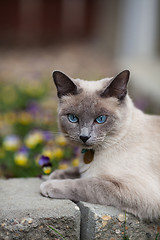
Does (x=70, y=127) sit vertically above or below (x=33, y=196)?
above

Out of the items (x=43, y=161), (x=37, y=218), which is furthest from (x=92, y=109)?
(x=37, y=218)

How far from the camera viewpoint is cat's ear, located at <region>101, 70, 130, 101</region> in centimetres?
232

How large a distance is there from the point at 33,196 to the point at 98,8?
8502 millimetres

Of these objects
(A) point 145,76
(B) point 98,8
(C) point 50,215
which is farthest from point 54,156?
(B) point 98,8

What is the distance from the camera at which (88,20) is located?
33.1 feet

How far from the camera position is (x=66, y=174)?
2.67 m

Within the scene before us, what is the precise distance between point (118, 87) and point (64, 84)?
1.13 feet

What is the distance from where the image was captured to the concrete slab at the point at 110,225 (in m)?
2.13

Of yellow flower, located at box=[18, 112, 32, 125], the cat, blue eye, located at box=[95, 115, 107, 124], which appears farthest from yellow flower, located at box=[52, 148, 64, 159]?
yellow flower, located at box=[18, 112, 32, 125]

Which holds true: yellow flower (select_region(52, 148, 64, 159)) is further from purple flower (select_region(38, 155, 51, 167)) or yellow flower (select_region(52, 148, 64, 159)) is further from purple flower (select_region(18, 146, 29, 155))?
purple flower (select_region(38, 155, 51, 167))

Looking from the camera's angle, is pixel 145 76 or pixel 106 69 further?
pixel 106 69

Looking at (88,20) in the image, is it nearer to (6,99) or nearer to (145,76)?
(145,76)

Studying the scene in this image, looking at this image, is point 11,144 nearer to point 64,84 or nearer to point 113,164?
point 64,84

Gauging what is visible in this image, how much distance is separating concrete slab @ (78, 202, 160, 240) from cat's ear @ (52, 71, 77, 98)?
714mm
